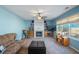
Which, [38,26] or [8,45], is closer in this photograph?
[8,45]

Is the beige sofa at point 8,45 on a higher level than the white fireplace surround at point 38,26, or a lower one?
lower

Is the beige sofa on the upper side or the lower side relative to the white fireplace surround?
lower

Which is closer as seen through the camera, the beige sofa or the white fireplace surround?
the beige sofa

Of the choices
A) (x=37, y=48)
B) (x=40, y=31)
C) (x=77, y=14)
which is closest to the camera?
(x=37, y=48)

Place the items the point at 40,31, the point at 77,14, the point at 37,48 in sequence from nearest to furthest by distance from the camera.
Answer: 1. the point at 37,48
2. the point at 77,14
3. the point at 40,31

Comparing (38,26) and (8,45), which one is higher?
(38,26)

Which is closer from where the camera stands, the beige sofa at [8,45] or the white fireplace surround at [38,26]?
the beige sofa at [8,45]
